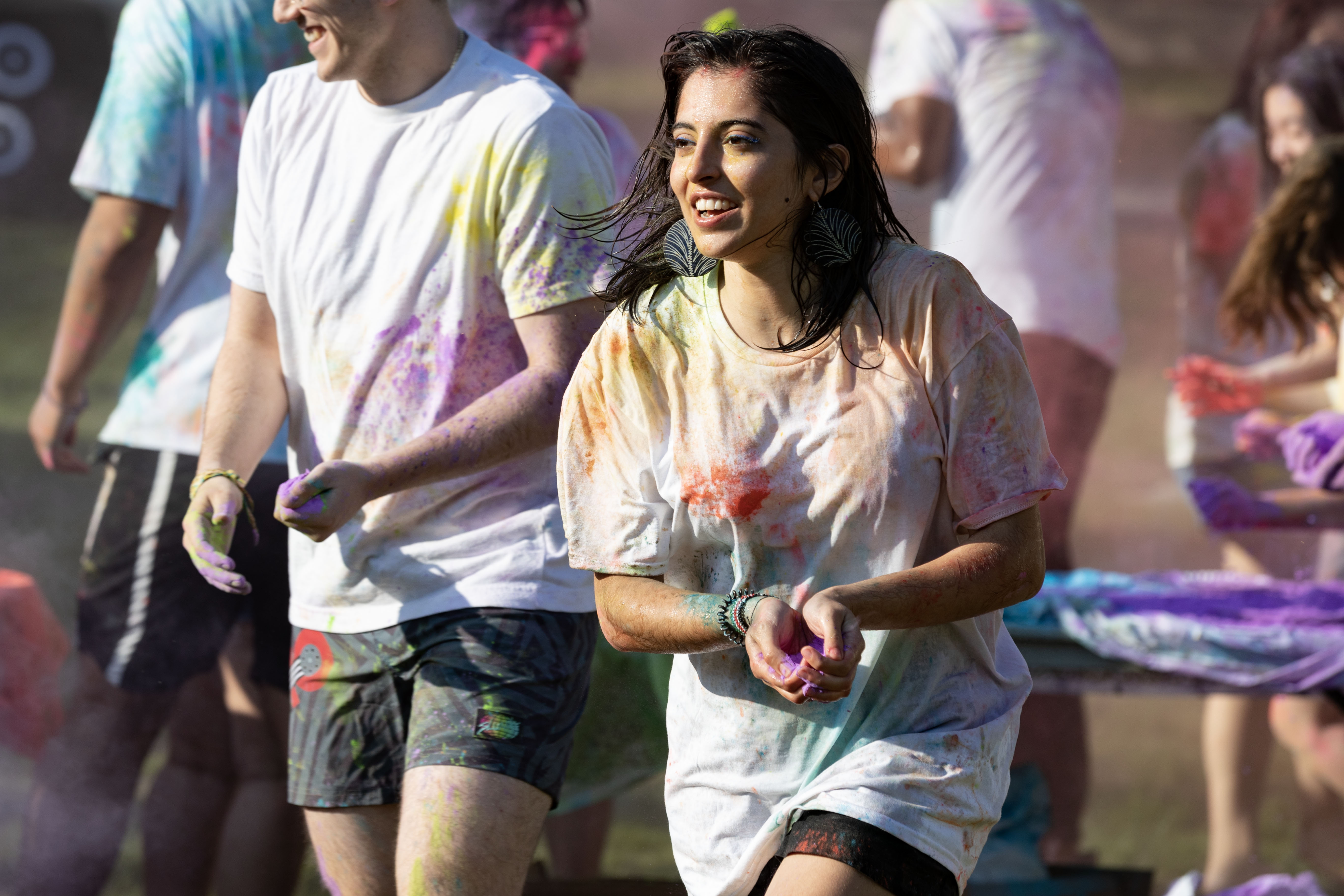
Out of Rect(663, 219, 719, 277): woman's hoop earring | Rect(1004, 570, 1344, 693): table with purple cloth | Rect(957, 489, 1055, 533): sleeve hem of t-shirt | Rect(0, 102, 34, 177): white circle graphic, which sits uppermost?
Rect(663, 219, 719, 277): woman's hoop earring

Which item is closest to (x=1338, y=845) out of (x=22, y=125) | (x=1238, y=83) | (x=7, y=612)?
(x=1238, y=83)

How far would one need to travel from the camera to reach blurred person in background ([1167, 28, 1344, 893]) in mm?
4176

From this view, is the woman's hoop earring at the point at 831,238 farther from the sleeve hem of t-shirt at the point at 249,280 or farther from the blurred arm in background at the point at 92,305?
the blurred arm in background at the point at 92,305

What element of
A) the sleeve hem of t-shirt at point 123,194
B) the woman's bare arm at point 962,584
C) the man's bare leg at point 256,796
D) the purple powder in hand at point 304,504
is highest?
the woman's bare arm at point 962,584

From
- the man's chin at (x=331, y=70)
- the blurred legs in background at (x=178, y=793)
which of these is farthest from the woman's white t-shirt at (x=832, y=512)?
the blurred legs in background at (x=178, y=793)

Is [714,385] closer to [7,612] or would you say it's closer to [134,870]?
[7,612]

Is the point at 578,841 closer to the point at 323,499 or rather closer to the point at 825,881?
the point at 323,499

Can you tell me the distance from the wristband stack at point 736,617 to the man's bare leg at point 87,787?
2011 mm

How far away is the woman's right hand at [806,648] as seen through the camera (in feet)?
→ 4.61

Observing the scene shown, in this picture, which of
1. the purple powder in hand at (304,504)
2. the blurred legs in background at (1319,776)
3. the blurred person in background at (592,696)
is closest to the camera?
the purple powder in hand at (304,504)

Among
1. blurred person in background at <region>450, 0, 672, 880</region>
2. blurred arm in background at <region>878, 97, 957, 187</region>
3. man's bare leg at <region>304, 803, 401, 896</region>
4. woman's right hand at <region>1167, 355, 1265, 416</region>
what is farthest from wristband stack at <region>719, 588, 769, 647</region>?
woman's right hand at <region>1167, 355, 1265, 416</region>

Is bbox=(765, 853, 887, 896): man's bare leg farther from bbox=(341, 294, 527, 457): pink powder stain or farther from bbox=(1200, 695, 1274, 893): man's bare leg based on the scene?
bbox=(1200, 695, 1274, 893): man's bare leg

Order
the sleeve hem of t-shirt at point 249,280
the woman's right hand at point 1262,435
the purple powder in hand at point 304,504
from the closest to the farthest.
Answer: the purple powder in hand at point 304,504 < the sleeve hem of t-shirt at point 249,280 < the woman's right hand at point 1262,435

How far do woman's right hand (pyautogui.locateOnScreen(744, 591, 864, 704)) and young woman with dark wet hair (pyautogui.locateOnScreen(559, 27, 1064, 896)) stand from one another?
0.20 feet
